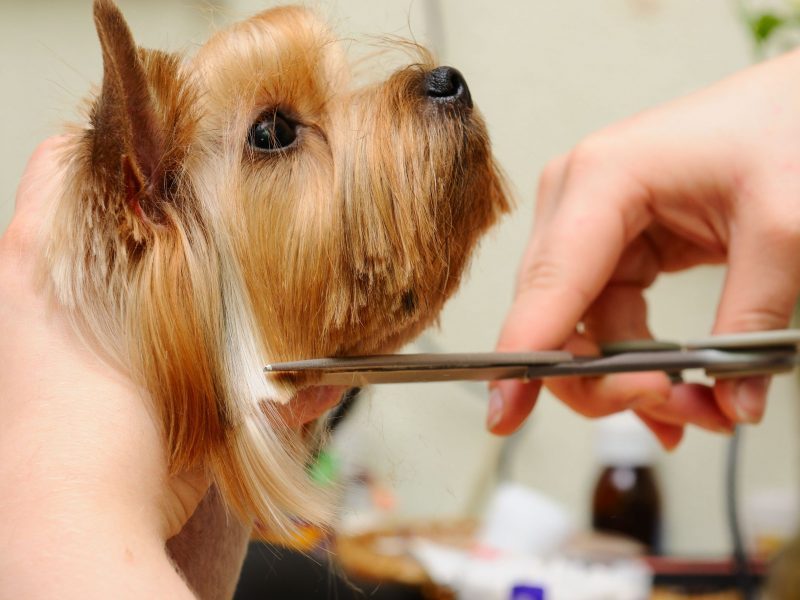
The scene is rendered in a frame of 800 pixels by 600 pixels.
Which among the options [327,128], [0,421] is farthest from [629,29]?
[0,421]

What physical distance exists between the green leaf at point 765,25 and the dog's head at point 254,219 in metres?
0.57

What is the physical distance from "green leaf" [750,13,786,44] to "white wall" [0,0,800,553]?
225 millimetres

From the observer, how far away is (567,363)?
→ 1.99 ft

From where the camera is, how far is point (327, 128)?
56cm

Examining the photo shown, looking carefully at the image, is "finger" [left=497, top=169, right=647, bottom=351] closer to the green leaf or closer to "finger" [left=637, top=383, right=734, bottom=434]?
"finger" [left=637, top=383, right=734, bottom=434]

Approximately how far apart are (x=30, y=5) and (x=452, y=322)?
665 mm

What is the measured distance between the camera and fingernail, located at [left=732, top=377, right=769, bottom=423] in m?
0.71

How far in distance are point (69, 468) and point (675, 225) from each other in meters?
0.58

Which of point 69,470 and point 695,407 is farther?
point 695,407

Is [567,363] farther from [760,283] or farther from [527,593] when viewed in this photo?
[527,593]

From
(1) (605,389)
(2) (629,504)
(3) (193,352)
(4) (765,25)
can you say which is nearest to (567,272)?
(1) (605,389)

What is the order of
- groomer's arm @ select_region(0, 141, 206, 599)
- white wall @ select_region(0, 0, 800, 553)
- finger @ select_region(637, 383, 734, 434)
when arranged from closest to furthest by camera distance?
groomer's arm @ select_region(0, 141, 206, 599)
finger @ select_region(637, 383, 734, 434)
white wall @ select_region(0, 0, 800, 553)

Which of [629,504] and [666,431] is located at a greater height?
[666,431]

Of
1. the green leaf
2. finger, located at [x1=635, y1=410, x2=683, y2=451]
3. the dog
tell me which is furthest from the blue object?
the green leaf
